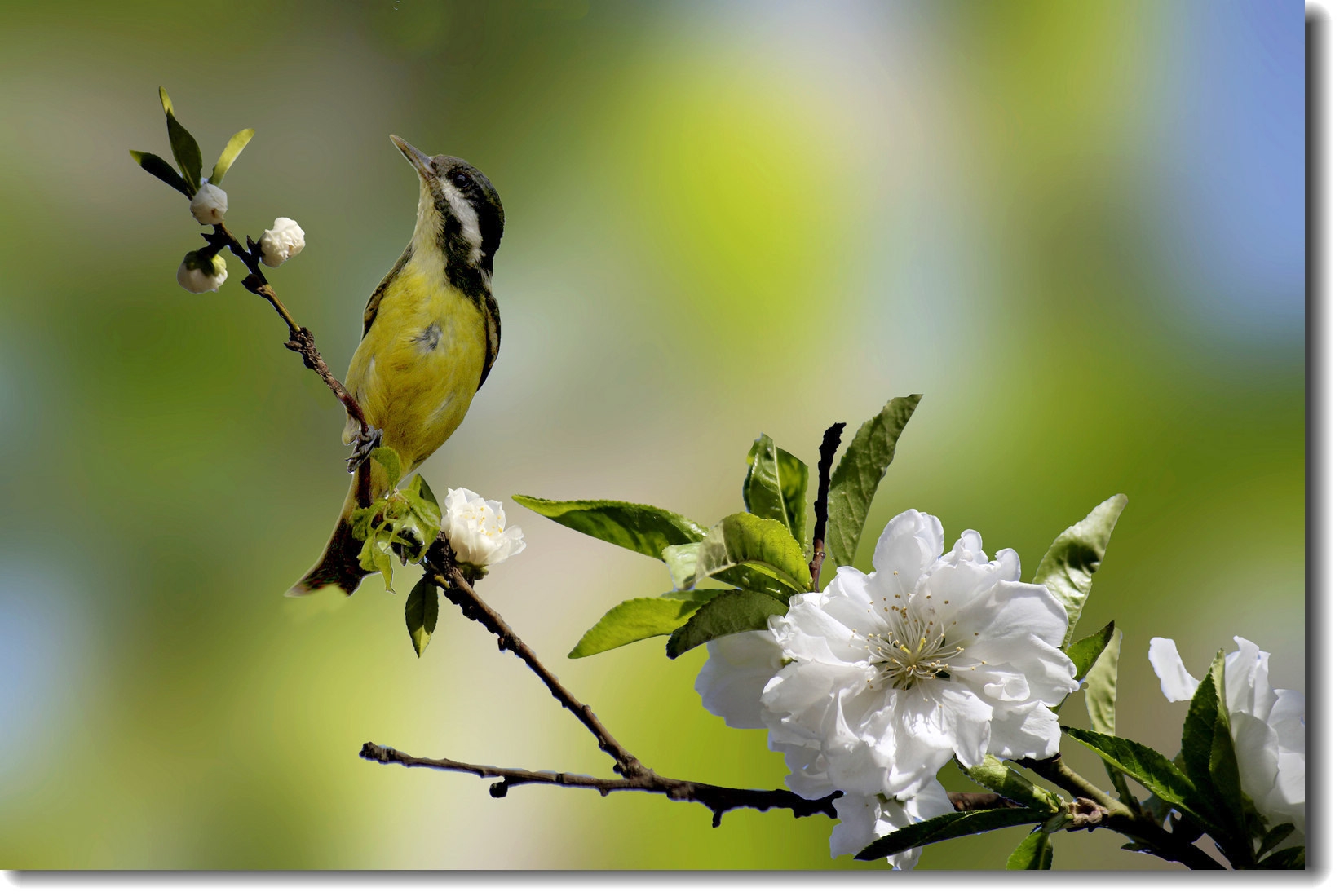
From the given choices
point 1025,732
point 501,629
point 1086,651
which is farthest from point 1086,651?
point 501,629

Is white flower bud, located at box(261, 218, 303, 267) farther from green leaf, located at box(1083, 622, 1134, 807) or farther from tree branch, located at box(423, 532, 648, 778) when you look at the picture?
green leaf, located at box(1083, 622, 1134, 807)

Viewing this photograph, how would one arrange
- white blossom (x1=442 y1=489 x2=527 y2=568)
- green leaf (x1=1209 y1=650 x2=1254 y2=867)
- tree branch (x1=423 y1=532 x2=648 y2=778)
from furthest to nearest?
1. white blossom (x1=442 y1=489 x2=527 y2=568)
2. tree branch (x1=423 y1=532 x2=648 y2=778)
3. green leaf (x1=1209 y1=650 x2=1254 y2=867)

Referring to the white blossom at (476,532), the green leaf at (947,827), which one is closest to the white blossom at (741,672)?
the green leaf at (947,827)

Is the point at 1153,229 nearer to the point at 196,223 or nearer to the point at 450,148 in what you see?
the point at 450,148

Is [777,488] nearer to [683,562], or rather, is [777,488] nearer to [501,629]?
[683,562]

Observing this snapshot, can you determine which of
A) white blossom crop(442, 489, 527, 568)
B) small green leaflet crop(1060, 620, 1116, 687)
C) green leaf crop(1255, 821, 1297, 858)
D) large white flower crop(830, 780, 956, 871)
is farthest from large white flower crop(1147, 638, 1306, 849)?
white blossom crop(442, 489, 527, 568)

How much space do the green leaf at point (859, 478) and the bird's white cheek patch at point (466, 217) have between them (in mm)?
595

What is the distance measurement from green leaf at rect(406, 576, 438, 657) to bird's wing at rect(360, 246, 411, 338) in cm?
30

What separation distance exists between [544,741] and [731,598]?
51 centimetres

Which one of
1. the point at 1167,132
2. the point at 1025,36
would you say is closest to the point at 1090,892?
the point at 1167,132

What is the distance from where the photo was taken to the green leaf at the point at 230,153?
0.97m

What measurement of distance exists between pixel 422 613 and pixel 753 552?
523mm

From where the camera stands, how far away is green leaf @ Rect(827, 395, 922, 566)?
73 centimetres

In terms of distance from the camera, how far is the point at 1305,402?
1.16 m
